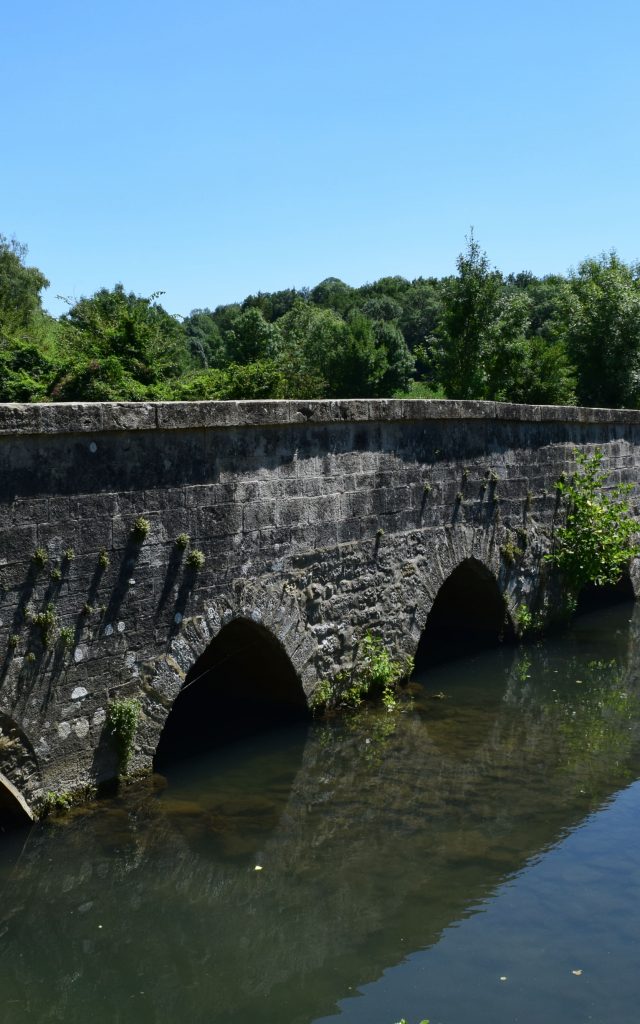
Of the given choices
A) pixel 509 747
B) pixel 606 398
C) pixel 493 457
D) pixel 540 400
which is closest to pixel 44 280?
pixel 540 400

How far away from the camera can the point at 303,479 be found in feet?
28.2

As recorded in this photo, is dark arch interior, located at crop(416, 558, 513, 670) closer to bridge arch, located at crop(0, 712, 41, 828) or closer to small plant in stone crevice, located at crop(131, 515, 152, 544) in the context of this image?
small plant in stone crevice, located at crop(131, 515, 152, 544)

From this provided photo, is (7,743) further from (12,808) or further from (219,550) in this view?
(219,550)

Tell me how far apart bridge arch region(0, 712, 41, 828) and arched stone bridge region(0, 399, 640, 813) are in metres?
0.01

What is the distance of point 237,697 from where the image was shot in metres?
9.30

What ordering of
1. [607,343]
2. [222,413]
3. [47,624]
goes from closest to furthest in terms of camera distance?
[47,624] < [222,413] < [607,343]

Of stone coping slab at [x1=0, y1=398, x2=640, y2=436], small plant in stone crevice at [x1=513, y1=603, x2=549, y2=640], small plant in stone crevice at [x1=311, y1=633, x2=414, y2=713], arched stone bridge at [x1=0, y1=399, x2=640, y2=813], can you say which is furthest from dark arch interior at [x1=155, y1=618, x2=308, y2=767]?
small plant in stone crevice at [x1=513, y1=603, x2=549, y2=640]

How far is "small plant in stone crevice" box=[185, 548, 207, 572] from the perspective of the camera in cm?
749

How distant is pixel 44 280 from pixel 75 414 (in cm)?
4380

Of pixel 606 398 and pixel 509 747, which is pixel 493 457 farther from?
pixel 606 398

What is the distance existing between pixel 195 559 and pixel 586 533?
679cm

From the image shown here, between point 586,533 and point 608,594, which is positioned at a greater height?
point 586,533

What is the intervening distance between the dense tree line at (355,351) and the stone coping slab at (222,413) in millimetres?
4385

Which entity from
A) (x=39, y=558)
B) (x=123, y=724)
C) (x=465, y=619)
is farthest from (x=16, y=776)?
(x=465, y=619)
